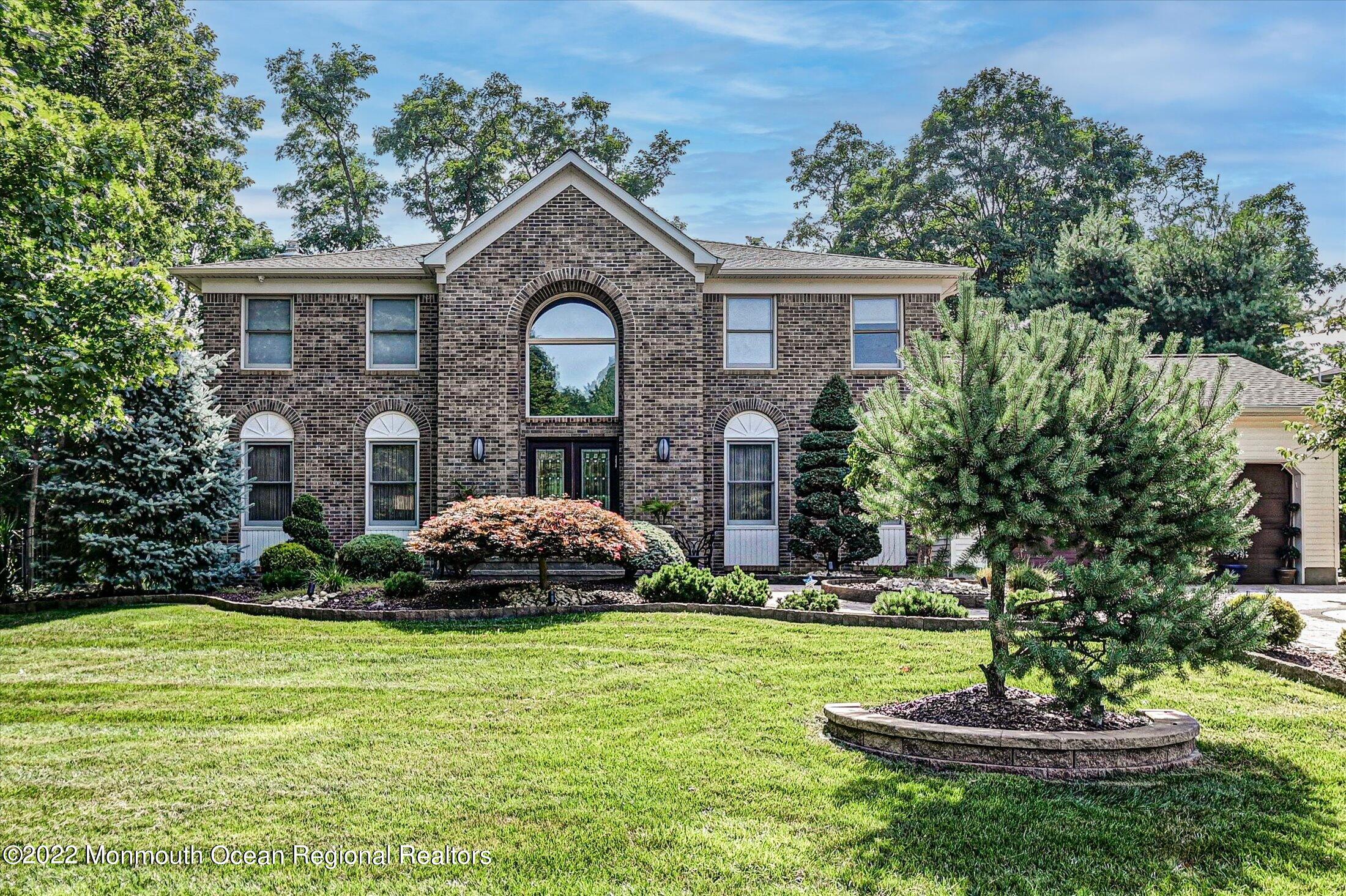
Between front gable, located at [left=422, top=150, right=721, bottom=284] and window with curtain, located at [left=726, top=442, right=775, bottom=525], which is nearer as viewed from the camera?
front gable, located at [left=422, top=150, right=721, bottom=284]

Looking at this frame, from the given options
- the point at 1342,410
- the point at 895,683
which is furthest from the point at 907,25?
the point at 895,683

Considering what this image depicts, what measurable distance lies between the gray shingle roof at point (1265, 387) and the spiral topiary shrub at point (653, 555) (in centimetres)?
956

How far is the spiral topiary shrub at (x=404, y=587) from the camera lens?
1278 centimetres

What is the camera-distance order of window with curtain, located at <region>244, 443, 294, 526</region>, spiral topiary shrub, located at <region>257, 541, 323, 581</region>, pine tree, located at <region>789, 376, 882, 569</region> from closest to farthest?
spiral topiary shrub, located at <region>257, 541, 323, 581</region>, pine tree, located at <region>789, 376, 882, 569</region>, window with curtain, located at <region>244, 443, 294, 526</region>

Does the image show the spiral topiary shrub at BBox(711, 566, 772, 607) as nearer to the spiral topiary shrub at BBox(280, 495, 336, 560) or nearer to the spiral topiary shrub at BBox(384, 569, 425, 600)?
the spiral topiary shrub at BBox(384, 569, 425, 600)

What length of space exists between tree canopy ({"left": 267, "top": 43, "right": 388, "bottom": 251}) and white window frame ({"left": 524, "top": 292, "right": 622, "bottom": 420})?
18.5 m

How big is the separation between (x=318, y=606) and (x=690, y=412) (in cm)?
739

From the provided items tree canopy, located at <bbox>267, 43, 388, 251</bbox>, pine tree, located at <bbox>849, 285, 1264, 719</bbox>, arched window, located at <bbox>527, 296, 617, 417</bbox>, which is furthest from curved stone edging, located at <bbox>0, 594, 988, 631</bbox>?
tree canopy, located at <bbox>267, 43, 388, 251</bbox>

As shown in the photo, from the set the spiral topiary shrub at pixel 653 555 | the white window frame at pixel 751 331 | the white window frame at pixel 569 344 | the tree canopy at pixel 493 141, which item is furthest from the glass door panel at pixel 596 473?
the tree canopy at pixel 493 141

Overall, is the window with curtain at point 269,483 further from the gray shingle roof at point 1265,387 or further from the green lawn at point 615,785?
the gray shingle roof at point 1265,387

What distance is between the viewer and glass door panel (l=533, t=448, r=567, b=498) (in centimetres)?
1722

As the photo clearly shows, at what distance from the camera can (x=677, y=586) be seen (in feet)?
40.5

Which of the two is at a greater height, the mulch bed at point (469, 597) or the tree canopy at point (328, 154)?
the tree canopy at point (328, 154)

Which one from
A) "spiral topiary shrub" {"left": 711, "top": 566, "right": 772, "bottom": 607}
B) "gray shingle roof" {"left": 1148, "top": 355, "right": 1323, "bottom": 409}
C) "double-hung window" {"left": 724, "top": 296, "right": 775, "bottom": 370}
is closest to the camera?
"spiral topiary shrub" {"left": 711, "top": 566, "right": 772, "bottom": 607}
